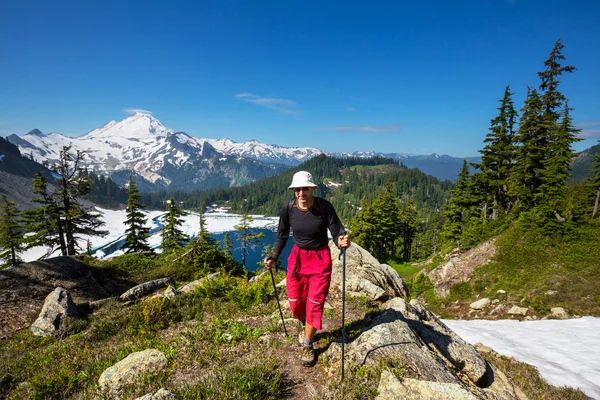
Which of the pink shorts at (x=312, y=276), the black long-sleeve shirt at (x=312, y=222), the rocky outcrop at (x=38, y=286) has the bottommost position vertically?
the rocky outcrop at (x=38, y=286)

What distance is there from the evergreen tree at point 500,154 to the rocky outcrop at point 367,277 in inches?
1004

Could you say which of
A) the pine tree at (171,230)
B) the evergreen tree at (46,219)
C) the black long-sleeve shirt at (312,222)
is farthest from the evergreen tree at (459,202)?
the evergreen tree at (46,219)

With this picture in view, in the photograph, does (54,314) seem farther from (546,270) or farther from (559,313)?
(546,270)

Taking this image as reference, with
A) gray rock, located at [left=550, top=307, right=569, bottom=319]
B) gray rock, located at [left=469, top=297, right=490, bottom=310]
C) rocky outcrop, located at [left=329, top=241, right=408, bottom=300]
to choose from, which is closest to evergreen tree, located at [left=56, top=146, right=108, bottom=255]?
rocky outcrop, located at [left=329, top=241, right=408, bottom=300]

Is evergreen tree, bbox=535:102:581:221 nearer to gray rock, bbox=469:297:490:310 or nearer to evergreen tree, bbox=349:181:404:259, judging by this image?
gray rock, bbox=469:297:490:310

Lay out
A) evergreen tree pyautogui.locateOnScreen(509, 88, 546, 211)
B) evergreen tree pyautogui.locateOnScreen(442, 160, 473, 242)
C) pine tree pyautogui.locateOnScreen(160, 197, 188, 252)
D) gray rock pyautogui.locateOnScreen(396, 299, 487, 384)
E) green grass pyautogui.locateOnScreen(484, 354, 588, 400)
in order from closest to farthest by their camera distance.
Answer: gray rock pyautogui.locateOnScreen(396, 299, 487, 384) < green grass pyautogui.locateOnScreen(484, 354, 588, 400) < evergreen tree pyautogui.locateOnScreen(509, 88, 546, 211) < pine tree pyautogui.locateOnScreen(160, 197, 188, 252) < evergreen tree pyautogui.locateOnScreen(442, 160, 473, 242)

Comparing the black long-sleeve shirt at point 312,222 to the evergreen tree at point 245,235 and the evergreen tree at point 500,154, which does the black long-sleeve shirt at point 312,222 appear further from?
the evergreen tree at point 500,154

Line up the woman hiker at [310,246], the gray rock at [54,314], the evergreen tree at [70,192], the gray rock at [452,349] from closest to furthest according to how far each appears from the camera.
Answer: the woman hiker at [310,246], the gray rock at [452,349], the gray rock at [54,314], the evergreen tree at [70,192]

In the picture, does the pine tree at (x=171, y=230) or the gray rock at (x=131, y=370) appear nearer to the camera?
the gray rock at (x=131, y=370)

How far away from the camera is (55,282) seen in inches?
498

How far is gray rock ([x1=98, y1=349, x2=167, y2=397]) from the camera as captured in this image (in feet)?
15.9

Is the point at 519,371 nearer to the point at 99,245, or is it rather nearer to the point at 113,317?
Answer: the point at 113,317

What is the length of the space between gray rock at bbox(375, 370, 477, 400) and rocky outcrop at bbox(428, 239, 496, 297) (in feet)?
68.0

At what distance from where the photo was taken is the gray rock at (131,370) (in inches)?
191
